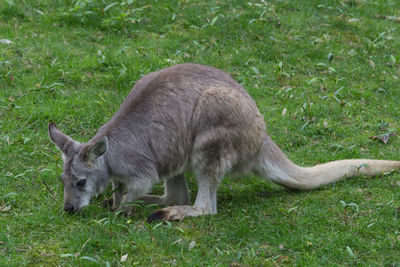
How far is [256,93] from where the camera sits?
723cm

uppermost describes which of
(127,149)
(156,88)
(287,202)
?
(156,88)

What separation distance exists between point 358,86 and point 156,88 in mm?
3266

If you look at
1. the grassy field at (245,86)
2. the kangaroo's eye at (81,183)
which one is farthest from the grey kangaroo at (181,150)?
the grassy field at (245,86)

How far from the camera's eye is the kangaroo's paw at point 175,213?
4.92m

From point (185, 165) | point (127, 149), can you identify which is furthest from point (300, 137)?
point (127, 149)

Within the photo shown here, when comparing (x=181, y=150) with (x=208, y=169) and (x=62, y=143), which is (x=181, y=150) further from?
(x=62, y=143)

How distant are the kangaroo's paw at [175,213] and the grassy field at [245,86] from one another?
0.08 meters

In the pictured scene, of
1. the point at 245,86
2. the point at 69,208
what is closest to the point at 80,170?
the point at 69,208

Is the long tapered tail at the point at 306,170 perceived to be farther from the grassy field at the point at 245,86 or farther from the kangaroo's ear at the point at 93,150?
the kangaroo's ear at the point at 93,150

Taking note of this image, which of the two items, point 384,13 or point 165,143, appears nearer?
point 165,143

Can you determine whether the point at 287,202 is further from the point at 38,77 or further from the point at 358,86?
the point at 38,77

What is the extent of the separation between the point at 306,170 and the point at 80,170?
208 centimetres

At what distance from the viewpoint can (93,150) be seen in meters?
4.82

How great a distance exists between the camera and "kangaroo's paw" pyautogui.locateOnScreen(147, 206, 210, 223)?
16.1 feet
